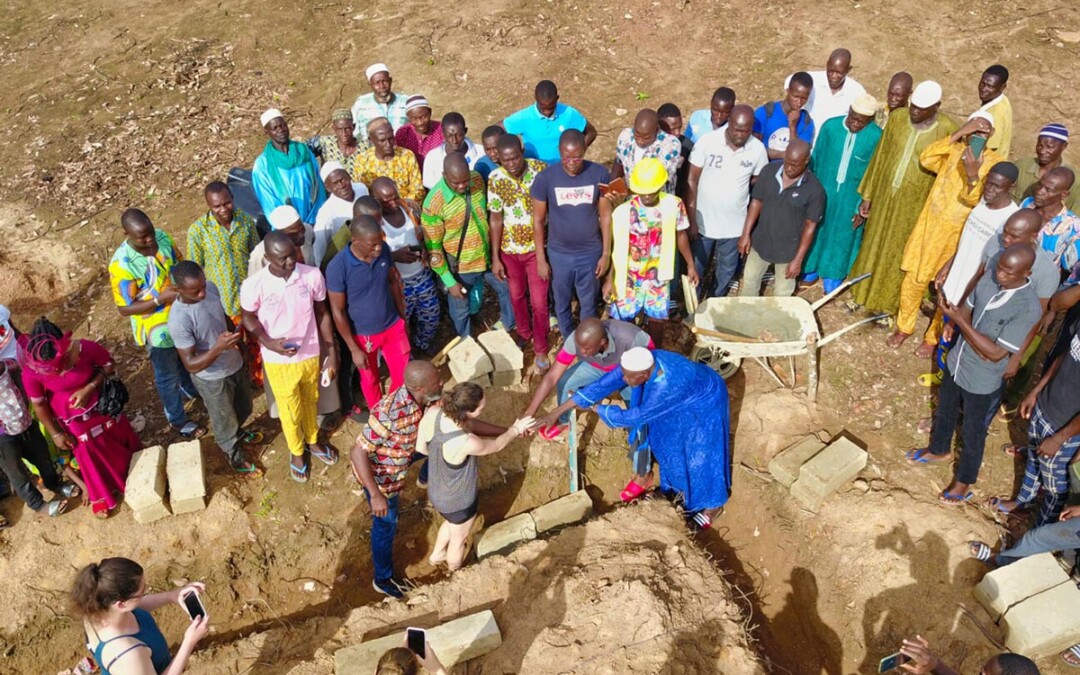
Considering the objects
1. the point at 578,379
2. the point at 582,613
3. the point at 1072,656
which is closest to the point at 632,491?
the point at 578,379

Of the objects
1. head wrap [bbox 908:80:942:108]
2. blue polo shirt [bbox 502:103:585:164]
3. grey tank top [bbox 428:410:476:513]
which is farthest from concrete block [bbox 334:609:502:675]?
head wrap [bbox 908:80:942:108]

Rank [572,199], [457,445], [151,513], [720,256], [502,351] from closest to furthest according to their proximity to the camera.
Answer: [457,445]
[151,513]
[572,199]
[502,351]
[720,256]

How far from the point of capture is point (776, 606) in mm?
5395

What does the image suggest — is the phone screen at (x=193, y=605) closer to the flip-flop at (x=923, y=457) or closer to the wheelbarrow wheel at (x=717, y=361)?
the wheelbarrow wheel at (x=717, y=361)

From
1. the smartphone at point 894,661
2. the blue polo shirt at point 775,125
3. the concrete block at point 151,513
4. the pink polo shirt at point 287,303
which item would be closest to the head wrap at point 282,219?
the pink polo shirt at point 287,303

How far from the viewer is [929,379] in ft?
20.9

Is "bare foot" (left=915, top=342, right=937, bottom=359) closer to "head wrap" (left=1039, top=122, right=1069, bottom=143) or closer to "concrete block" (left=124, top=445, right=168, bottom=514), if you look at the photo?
"head wrap" (left=1039, top=122, right=1069, bottom=143)

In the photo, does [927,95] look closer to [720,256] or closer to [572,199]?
[720,256]

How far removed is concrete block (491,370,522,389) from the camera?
659 cm

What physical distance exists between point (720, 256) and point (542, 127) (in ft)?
6.71

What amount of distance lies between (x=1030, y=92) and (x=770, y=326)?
6.49 meters

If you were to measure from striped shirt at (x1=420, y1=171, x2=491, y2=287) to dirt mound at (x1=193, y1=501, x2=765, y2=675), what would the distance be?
2.41m

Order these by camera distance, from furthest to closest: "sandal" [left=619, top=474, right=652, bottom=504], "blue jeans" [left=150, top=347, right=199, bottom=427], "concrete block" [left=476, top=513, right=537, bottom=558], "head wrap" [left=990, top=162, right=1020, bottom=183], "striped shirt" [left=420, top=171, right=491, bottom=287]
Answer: "striped shirt" [left=420, top=171, right=491, bottom=287] < "sandal" [left=619, top=474, right=652, bottom=504] < "blue jeans" [left=150, top=347, right=199, bottom=427] < "concrete block" [left=476, top=513, right=537, bottom=558] < "head wrap" [left=990, top=162, right=1020, bottom=183]

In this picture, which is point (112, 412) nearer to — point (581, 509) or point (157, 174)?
point (581, 509)
